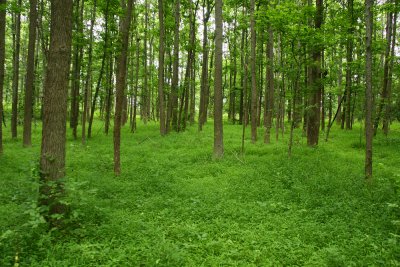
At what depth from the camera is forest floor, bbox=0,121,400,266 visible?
17.3ft

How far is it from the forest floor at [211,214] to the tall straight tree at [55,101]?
0.26 m

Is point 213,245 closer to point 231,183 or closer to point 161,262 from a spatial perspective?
point 161,262

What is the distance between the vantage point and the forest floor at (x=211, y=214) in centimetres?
528

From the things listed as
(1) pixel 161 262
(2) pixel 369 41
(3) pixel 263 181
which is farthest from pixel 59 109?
(2) pixel 369 41

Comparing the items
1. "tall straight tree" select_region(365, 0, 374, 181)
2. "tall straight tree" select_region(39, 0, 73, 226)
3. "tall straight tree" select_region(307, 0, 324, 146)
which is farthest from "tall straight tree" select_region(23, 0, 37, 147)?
"tall straight tree" select_region(365, 0, 374, 181)

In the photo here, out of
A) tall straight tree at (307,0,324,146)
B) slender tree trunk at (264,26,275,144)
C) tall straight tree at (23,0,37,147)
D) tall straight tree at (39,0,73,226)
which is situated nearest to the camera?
tall straight tree at (39,0,73,226)

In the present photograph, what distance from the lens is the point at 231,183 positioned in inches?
376

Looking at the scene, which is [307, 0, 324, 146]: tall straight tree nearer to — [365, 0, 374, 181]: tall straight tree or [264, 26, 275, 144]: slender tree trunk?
[264, 26, 275, 144]: slender tree trunk

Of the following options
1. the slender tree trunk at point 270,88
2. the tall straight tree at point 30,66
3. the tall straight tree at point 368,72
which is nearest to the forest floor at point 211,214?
the tall straight tree at point 368,72

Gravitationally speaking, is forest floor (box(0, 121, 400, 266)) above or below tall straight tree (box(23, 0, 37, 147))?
below

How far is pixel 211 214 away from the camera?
23.8ft

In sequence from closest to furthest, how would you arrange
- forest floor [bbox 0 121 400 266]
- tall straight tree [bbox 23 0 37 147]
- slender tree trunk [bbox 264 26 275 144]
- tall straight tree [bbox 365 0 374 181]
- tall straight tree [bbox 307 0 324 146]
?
1. forest floor [bbox 0 121 400 266]
2. tall straight tree [bbox 365 0 374 181]
3. tall straight tree [bbox 307 0 324 146]
4. tall straight tree [bbox 23 0 37 147]
5. slender tree trunk [bbox 264 26 275 144]

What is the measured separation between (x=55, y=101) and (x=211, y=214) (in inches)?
170

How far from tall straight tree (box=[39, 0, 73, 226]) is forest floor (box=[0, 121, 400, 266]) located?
0.85ft
